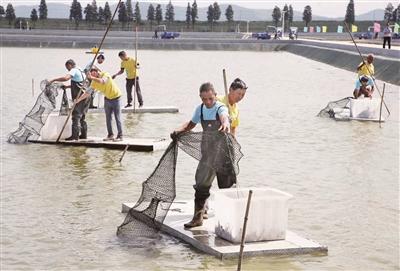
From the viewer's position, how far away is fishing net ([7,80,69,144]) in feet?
49.1

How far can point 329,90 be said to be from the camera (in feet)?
98.7

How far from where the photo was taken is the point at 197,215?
27.7 feet

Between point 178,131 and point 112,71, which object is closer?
point 178,131

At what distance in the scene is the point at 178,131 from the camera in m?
8.47

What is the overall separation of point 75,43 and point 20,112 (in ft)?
181

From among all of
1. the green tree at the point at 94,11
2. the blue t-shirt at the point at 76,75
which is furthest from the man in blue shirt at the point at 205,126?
the green tree at the point at 94,11

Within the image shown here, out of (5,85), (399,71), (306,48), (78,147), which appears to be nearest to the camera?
(78,147)

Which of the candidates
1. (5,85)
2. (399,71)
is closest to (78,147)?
(5,85)

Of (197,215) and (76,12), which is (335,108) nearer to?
(197,215)

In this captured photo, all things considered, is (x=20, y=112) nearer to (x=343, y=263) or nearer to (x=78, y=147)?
(x=78, y=147)

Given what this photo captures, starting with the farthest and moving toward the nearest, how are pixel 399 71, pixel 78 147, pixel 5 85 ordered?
pixel 399 71, pixel 5 85, pixel 78 147

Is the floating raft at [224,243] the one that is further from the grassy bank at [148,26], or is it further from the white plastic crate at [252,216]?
the grassy bank at [148,26]

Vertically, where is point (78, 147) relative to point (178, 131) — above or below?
below

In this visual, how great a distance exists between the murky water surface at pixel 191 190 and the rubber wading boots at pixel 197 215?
12.3 inches
